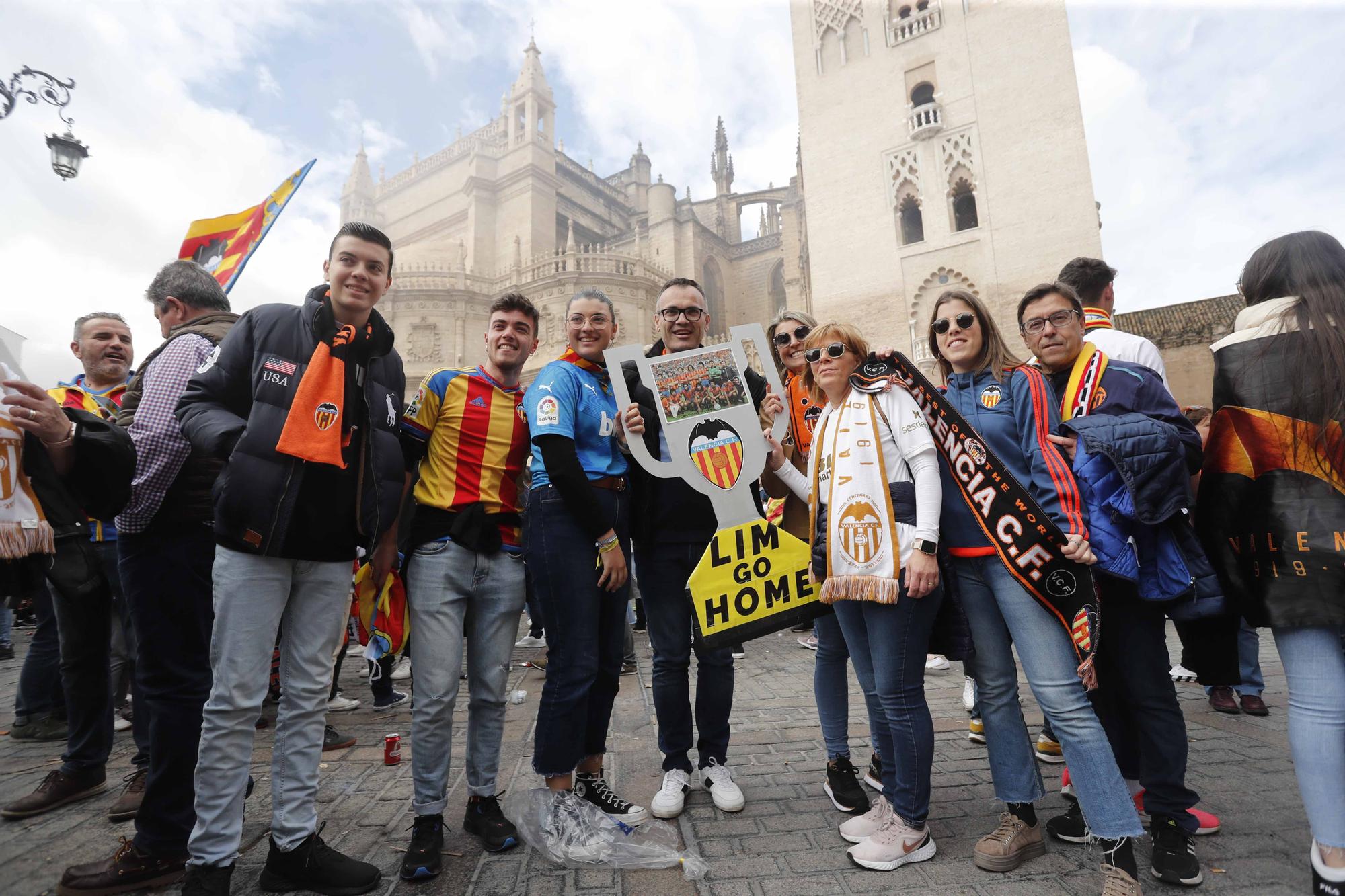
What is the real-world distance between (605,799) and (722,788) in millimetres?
588

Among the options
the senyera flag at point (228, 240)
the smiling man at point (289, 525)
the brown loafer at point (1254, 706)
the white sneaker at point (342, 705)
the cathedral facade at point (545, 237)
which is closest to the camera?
the smiling man at point (289, 525)

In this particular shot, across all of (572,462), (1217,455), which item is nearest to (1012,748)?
(1217,455)

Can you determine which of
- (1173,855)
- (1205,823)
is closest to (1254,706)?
(1205,823)

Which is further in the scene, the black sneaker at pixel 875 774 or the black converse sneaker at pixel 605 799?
the black sneaker at pixel 875 774

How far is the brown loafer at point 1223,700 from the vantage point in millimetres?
4762

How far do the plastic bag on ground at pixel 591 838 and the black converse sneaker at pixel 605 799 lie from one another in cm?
6

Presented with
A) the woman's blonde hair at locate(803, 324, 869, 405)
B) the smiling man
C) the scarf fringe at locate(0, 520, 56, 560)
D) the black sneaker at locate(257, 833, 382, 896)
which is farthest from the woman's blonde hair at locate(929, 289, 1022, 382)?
the scarf fringe at locate(0, 520, 56, 560)

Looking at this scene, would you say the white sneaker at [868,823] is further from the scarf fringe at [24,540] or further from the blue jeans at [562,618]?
the scarf fringe at [24,540]

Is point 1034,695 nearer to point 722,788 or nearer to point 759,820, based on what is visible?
point 759,820

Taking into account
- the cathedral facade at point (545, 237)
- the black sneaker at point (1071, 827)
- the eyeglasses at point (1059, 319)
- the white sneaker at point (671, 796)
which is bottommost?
the black sneaker at point (1071, 827)

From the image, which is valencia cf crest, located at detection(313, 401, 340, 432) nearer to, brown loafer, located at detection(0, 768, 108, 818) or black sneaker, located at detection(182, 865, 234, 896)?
black sneaker, located at detection(182, 865, 234, 896)

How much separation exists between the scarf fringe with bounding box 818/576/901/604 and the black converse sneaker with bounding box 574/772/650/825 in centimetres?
139

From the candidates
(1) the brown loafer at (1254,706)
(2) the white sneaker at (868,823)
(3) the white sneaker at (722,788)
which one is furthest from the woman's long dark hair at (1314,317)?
(1) the brown loafer at (1254,706)

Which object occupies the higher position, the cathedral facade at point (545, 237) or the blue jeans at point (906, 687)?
the cathedral facade at point (545, 237)
